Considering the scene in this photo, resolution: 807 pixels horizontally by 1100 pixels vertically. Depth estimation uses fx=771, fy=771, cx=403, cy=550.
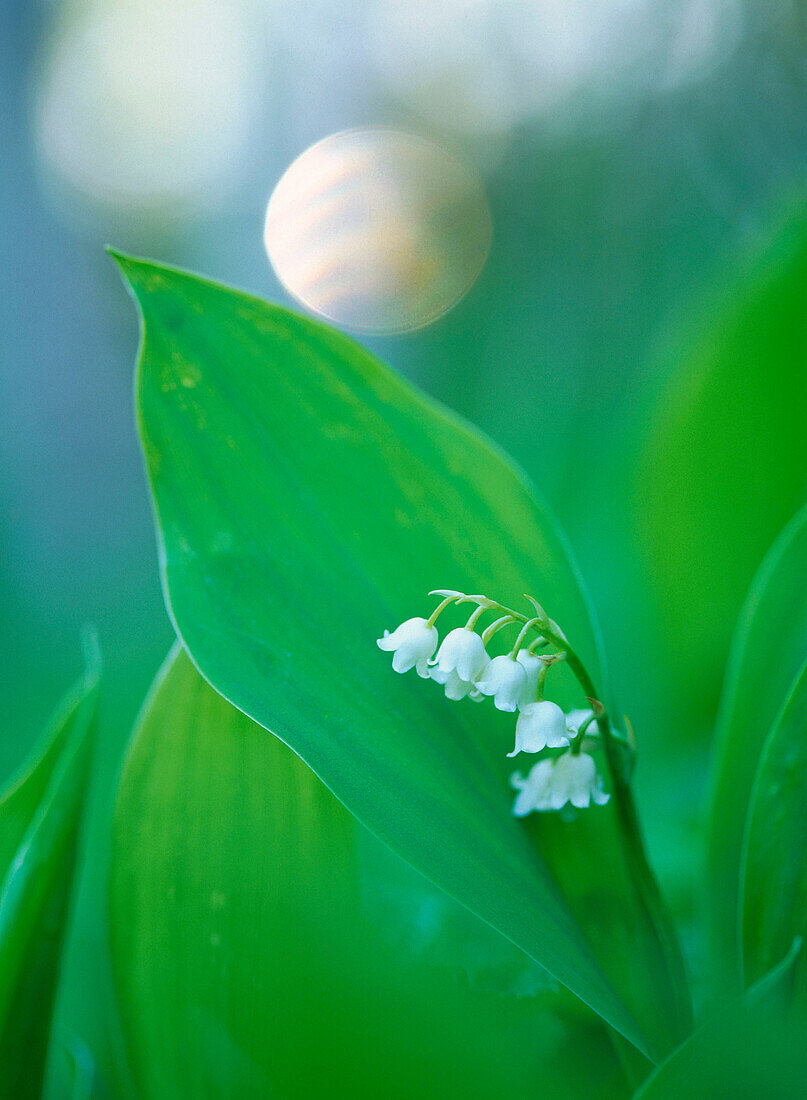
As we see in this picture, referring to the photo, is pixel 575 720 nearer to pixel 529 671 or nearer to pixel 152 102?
pixel 529 671

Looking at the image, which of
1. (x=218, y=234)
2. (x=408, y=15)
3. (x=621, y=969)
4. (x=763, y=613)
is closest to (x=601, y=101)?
(x=408, y=15)

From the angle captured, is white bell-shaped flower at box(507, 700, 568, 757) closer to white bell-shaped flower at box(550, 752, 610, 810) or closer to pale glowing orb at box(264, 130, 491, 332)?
white bell-shaped flower at box(550, 752, 610, 810)

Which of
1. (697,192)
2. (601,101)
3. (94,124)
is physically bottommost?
(697,192)

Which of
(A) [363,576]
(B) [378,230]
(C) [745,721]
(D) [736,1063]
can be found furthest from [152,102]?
(D) [736,1063]

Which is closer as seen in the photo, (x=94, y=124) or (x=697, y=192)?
(x=697, y=192)

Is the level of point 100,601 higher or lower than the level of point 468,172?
lower

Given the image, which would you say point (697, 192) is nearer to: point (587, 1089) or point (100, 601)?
point (100, 601)

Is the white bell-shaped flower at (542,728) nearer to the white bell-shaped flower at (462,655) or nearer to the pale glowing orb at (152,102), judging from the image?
the white bell-shaped flower at (462,655)
